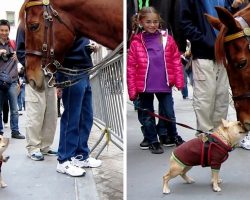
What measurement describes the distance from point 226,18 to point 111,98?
4.51ft

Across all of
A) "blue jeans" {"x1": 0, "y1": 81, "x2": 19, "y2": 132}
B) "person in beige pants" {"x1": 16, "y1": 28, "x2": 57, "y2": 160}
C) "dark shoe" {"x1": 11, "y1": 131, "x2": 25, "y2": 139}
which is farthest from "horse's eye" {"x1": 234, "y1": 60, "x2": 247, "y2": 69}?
"dark shoe" {"x1": 11, "y1": 131, "x2": 25, "y2": 139}

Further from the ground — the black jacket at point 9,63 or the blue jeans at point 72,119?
the black jacket at point 9,63

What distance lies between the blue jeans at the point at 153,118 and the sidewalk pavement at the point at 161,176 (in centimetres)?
10

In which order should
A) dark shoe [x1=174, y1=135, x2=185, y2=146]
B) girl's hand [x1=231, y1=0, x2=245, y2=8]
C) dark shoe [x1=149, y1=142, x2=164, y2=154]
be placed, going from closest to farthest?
girl's hand [x1=231, y1=0, x2=245, y2=8]
dark shoe [x1=149, y1=142, x2=164, y2=154]
dark shoe [x1=174, y1=135, x2=185, y2=146]

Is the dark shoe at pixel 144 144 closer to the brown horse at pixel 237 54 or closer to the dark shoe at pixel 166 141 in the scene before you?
the dark shoe at pixel 166 141

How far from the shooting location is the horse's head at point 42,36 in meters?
2.67

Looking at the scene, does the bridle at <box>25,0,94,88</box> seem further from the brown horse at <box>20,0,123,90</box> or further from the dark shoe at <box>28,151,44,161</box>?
the dark shoe at <box>28,151,44,161</box>

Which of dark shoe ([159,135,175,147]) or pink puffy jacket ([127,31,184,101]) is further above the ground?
pink puffy jacket ([127,31,184,101])

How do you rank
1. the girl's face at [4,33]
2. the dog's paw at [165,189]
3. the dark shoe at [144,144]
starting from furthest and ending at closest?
the girl's face at [4,33] < the dark shoe at [144,144] < the dog's paw at [165,189]

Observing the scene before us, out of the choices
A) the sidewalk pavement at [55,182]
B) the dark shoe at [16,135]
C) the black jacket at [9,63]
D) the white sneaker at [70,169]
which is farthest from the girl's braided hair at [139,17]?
the dark shoe at [16,135]

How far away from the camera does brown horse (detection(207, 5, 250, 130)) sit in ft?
8.14

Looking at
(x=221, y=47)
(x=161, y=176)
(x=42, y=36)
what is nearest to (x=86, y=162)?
(x=161, y=176)

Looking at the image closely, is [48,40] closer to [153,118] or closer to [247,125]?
[153,118]

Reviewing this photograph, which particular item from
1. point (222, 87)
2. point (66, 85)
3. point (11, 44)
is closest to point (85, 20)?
point (66, 85)
